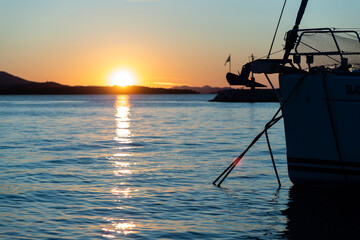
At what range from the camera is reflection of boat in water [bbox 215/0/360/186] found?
1412cm

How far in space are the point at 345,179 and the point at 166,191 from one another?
5506 mm

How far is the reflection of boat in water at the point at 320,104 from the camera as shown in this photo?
14.1 metres

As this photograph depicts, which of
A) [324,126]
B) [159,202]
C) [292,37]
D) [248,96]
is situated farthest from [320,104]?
[248,96]

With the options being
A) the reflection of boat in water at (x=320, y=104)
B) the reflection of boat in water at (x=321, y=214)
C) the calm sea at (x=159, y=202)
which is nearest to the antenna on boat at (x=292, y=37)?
the reflection of boat in water at (x=320, y=104)

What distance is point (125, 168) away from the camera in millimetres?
21781

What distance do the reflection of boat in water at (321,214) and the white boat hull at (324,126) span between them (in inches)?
21.0

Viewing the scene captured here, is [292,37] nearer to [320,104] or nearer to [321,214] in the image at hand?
[320,104]

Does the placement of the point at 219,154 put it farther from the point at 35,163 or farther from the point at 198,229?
the point at 198,229

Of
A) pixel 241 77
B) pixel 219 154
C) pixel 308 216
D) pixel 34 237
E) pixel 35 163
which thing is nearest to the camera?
pixel 34 237

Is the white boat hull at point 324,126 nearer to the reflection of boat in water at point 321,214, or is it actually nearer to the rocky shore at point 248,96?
the reflection of boat in water at point 321,214

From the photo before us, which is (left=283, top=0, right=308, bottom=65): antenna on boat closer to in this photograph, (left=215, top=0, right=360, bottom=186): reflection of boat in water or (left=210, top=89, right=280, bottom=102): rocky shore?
(left=215, top=0, right=360, bottom=186): reflection of boat in water

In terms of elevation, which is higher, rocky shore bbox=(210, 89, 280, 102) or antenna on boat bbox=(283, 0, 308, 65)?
antenna on boat bbox=(283, 0, 308, 65)

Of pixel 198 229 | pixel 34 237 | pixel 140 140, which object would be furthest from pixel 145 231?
pixel 140 140

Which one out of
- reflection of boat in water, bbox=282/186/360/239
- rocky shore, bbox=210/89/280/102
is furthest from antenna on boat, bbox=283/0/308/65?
rocky shore, bbox=210/89/280/102
